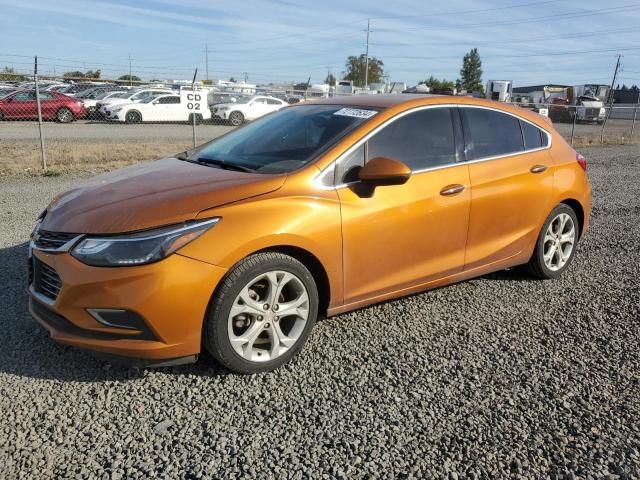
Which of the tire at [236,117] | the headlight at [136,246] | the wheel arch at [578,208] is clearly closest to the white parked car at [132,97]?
the tire at [236,117]

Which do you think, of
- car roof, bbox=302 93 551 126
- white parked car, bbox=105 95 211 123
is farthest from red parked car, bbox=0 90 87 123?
car roof, bbox=302 93 551 126

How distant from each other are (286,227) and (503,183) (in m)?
2.02

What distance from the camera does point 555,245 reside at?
16.4 ft

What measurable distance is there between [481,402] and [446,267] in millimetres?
1275

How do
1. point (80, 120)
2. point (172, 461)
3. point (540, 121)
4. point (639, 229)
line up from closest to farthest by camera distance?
point (172, 461) → point (540, 121) → point (639, 229) → point (80, 120)

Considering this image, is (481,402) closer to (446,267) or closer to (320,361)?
(320,361)

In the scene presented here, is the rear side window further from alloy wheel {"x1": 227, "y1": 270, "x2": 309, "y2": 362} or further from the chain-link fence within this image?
the chain-link fence

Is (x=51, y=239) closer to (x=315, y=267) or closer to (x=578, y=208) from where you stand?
(x=315, y=267)

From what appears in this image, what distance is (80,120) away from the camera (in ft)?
81.6

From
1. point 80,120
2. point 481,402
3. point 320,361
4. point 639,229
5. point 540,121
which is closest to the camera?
point 481,402

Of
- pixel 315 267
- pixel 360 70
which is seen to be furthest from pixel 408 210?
pixel 360 70

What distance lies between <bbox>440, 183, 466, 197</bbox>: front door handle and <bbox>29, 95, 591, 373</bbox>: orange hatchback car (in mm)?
15

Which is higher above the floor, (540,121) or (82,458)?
(540,121)

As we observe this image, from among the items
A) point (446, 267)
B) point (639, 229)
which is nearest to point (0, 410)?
point (446, 267)
